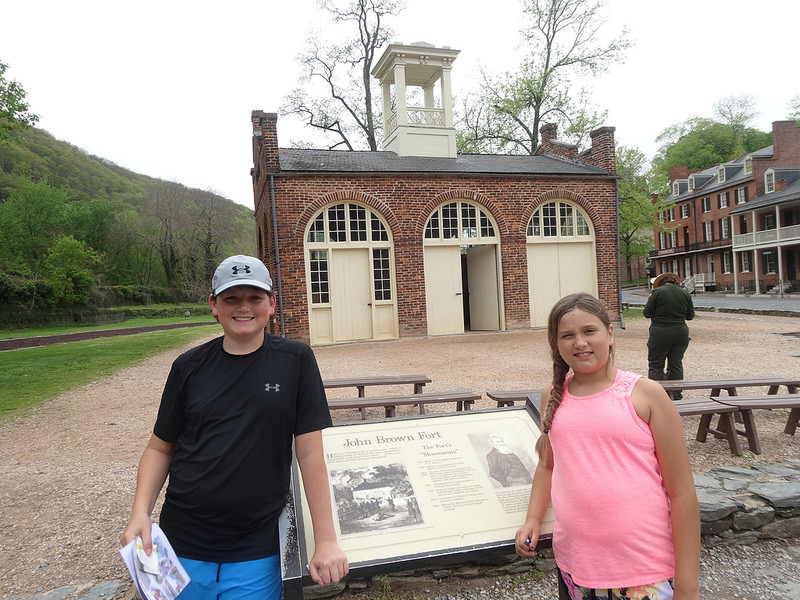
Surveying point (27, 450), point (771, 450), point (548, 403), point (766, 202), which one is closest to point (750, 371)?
point (771, 450)

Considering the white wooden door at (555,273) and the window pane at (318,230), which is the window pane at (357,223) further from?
the white wooden door at (555,273)

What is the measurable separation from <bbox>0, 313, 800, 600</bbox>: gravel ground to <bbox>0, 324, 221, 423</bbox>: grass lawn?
0.54 m

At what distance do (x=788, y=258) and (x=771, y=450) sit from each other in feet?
117

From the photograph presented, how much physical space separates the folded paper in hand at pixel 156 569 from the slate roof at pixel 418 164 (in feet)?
41.6

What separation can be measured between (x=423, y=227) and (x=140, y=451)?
1038 centimetres

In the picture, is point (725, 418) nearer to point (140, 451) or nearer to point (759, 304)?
point (140, 451)

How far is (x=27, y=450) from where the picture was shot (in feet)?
19.4

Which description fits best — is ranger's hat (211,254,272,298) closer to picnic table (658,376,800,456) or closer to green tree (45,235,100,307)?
picnic table (658,376,800,456)

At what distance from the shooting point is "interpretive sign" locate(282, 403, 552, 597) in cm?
231

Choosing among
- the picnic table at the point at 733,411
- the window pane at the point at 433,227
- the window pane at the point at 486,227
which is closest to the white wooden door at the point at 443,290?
the window pane at the point at 433,227

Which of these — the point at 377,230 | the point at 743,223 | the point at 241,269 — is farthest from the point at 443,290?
the point at 743,223

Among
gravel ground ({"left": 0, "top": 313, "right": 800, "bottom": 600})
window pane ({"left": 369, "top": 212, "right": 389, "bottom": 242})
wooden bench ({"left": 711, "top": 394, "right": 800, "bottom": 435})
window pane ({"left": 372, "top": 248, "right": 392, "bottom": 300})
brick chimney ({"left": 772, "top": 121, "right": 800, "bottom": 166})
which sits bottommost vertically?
gravel ground ({"left": 0, "top": 313, "right": 800, "bottom": 600})

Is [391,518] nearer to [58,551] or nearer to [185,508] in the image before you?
[185,508]

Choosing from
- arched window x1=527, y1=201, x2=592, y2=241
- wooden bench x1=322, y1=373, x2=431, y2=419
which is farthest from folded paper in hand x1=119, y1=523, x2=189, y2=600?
arched window x1=527, y1=201, x2=592, y2=241
